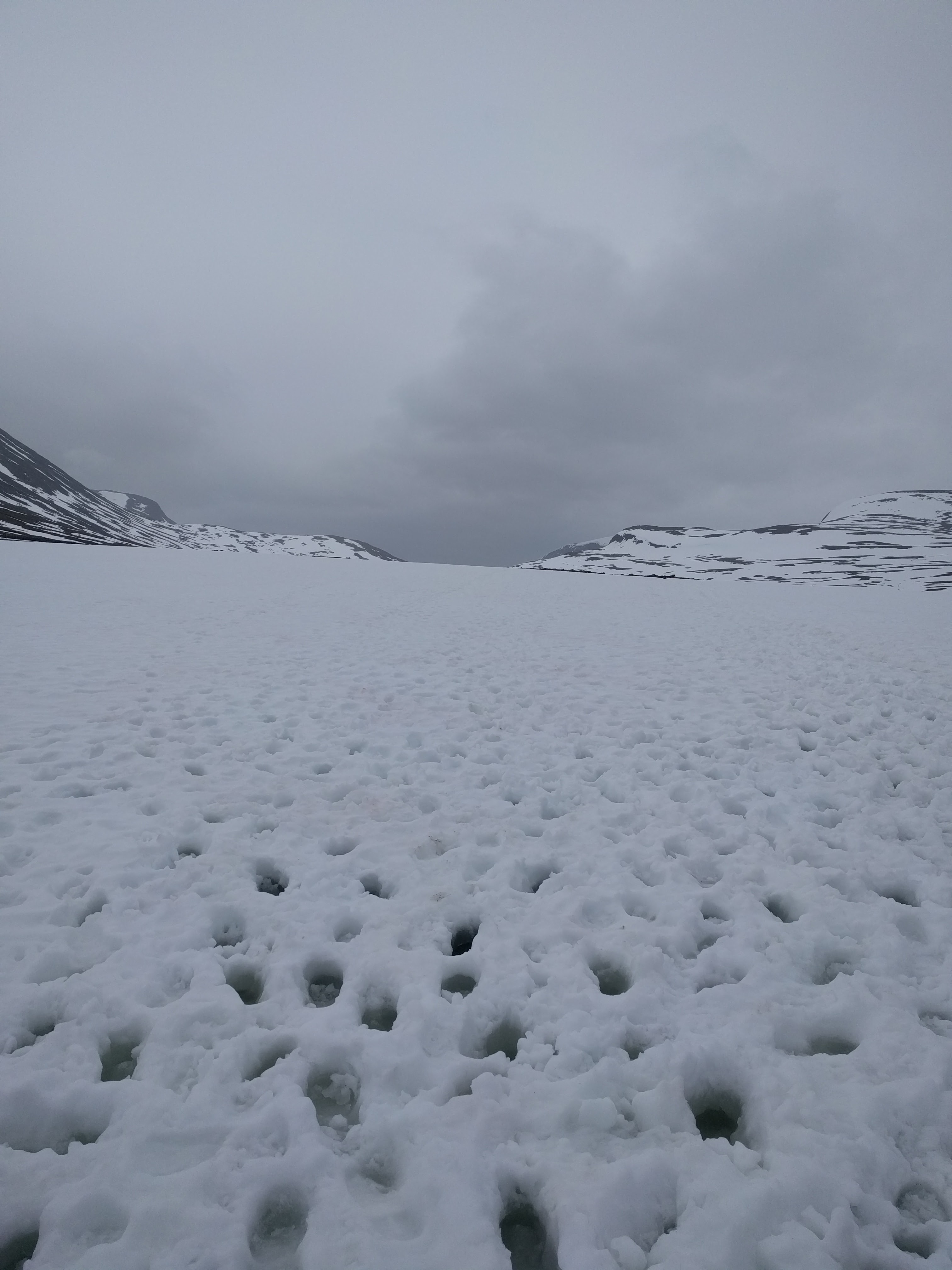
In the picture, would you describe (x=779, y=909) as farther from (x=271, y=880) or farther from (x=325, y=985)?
(x=271, y=880)

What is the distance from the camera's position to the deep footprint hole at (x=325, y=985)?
4.00 metres

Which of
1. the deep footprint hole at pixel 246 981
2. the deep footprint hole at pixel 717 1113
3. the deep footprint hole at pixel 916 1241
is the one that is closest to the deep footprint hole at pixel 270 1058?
the deep footprint hole at pixel 246 981

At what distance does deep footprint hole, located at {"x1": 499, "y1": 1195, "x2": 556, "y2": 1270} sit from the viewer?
2.72m

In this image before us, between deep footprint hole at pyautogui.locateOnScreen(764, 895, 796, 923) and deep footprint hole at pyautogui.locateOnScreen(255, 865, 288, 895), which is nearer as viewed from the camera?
deep footprint hole at pyautogui.locateOnScreen(764, 895, 796, 923)

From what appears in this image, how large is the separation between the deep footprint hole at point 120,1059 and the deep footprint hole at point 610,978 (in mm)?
3029

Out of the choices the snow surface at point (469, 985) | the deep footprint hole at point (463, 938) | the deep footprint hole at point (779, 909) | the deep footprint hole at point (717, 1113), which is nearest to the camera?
the snow surface at point (469, 985)

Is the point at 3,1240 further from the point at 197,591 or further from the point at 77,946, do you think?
the point at 197,591

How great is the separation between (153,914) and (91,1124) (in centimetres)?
156

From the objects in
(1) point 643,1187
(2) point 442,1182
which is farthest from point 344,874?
(1) point 643,1187

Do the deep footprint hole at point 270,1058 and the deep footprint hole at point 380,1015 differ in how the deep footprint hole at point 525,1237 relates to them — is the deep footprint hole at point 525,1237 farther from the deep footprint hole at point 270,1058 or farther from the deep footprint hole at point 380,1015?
the deep footprint hole at point 270,1058

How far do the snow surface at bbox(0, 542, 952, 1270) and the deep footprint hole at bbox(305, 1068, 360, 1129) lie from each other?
0.05ft

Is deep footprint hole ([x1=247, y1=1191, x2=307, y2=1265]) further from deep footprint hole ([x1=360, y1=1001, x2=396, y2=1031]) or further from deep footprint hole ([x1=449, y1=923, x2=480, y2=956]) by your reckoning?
deep footprint hole ([x1=449, y1=923, x2=480, y2=956])

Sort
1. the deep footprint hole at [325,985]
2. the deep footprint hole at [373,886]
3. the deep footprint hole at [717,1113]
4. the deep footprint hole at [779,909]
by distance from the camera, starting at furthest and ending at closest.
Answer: the deep footprint hole at [373,886] < the deep footprint hole at [779,909] < the deep footprint hole at [325,985] < the deep footprint hole at [717,1113]

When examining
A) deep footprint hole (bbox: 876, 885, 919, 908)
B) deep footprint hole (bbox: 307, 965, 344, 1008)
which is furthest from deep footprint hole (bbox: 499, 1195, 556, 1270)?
deep footprint hole (bbox: 876, 885, 919, 908)
